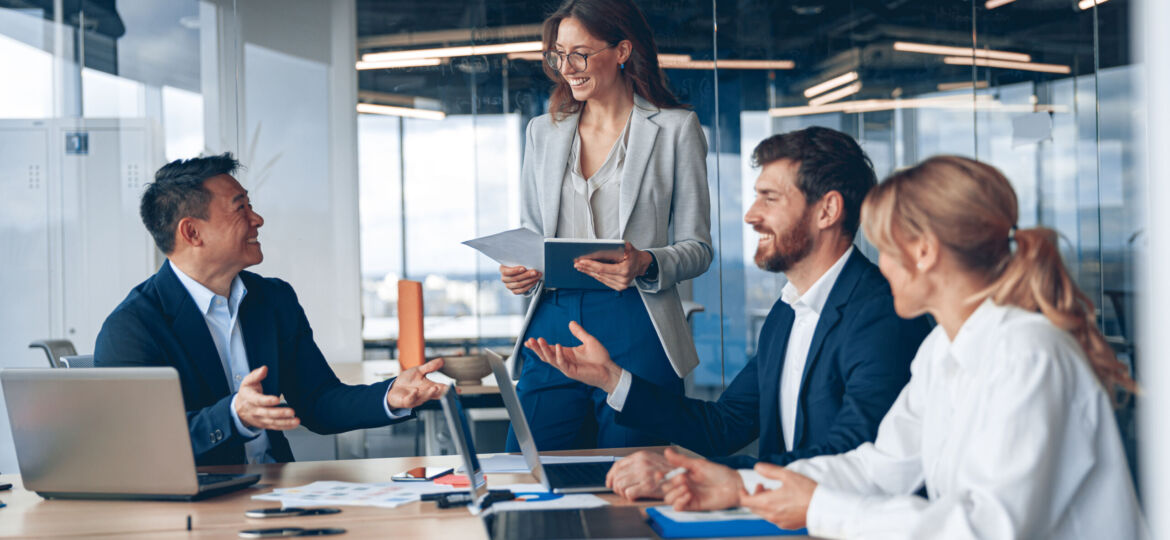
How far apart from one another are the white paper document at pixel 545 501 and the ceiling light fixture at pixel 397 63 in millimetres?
3974

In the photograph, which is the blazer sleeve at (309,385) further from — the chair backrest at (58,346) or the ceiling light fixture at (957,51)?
Answer: the ceiling light fixture at (957,51)

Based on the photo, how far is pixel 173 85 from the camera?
5.11m

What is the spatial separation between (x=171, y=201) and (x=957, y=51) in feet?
15.0

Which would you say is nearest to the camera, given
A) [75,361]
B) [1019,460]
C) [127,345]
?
[1019,460]

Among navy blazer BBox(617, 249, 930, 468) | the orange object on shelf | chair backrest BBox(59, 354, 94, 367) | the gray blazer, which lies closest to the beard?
navy blazer BBox(617, 249, 930, 468)

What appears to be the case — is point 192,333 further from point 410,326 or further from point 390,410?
point 410,326

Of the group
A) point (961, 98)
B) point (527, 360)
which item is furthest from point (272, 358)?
point (961, 98)

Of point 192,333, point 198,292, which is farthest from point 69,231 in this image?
point 192,333

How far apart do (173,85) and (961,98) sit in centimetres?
433

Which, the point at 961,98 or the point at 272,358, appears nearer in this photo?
the point at 272,358

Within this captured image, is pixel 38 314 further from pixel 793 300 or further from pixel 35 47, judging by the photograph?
pixel 793 300

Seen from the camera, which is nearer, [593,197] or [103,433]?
[103,433]

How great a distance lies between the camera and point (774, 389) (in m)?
2.16

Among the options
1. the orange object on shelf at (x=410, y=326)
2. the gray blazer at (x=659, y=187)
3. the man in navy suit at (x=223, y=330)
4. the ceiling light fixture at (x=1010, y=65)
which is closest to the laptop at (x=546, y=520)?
the man in navy suit at (x=223, y=330)
